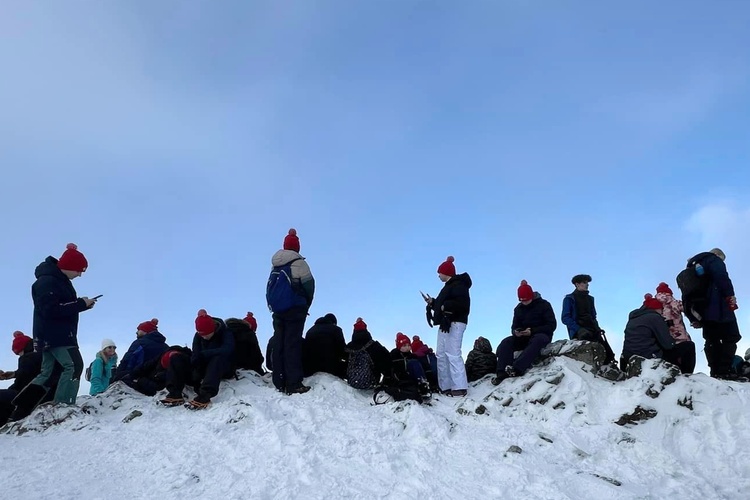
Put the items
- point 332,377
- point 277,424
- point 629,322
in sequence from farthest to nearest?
point 629,322 < point 332,377 < point 277,424

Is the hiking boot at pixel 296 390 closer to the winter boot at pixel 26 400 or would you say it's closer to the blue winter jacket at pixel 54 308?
the blue winter jacket at pixel 54 308

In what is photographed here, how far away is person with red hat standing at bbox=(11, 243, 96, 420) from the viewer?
756cm

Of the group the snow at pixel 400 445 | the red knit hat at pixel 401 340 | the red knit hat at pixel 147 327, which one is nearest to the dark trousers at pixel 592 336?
the snow at pixel 400 445

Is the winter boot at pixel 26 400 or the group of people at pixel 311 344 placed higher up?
the group of people at pixel 311 344

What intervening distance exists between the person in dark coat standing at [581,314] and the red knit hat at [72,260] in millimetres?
9519

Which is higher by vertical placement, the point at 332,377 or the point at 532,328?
the point at 532,328

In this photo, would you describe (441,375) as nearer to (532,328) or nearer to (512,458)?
(532,328)

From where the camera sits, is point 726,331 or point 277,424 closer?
point 277,424

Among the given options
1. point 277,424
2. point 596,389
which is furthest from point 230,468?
point 596,389

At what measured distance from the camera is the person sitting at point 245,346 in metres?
9.86

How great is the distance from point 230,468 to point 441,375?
4.64m

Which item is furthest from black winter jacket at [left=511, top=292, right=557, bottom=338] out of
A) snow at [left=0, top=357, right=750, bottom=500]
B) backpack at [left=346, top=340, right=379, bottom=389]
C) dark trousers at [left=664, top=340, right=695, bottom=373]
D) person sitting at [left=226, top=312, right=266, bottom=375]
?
person sitting at [left=226, top=312, right=266, bottom=375]

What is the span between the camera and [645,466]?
19.7 ft

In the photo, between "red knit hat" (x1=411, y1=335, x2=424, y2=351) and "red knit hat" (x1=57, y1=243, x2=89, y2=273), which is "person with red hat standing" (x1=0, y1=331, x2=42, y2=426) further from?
"red knit hat" (x1=411, y1=335, x2=424, y2=351)
